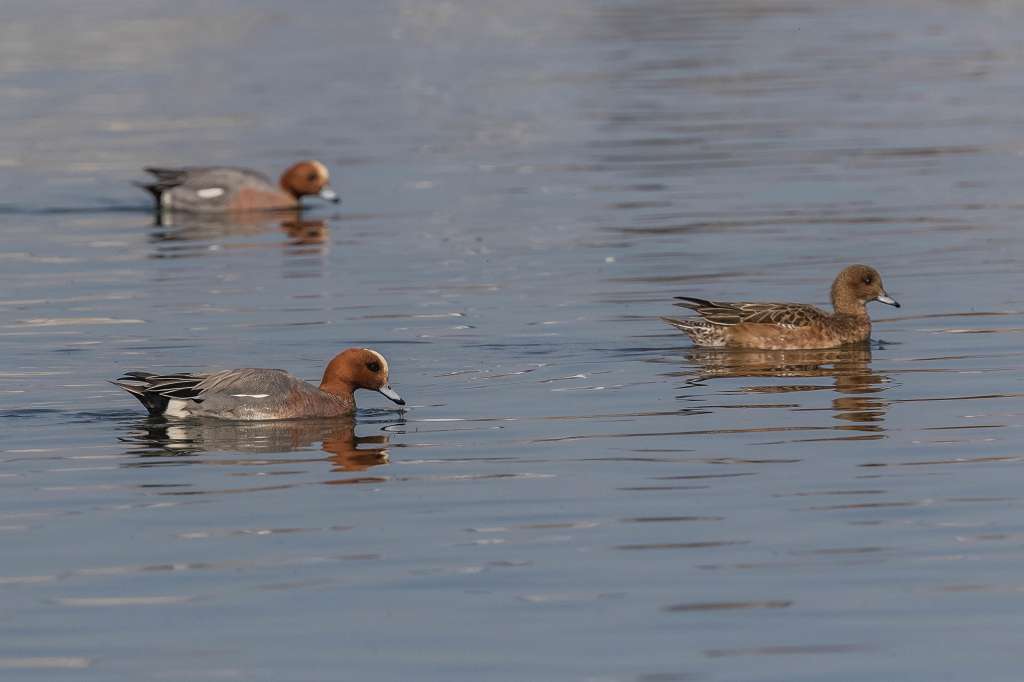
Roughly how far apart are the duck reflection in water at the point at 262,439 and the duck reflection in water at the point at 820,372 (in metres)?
2.89

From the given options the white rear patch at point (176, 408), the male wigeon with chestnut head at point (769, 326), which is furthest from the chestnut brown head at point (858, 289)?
the white rear patch at point (176, 408)

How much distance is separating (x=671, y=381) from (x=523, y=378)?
3.50 feet

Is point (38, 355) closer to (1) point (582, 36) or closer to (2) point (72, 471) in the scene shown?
(2) point (72, 471)

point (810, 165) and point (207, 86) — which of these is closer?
point (810, 165)

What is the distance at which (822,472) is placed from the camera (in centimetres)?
1172

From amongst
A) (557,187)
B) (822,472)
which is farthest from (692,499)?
(557,187)

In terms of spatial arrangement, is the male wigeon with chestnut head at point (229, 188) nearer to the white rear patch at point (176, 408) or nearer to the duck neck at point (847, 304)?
the duck neck at point (847, 304)

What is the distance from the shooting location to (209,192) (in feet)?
91.4

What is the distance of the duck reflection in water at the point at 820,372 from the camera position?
13742 millimetres

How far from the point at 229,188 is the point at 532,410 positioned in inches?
583

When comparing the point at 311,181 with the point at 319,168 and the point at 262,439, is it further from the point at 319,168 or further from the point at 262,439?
the point at 262,439

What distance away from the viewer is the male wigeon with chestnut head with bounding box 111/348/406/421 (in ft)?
44.7

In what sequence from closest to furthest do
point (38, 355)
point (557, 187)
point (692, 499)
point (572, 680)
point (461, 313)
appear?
point (572, 680), point (692, 499), point (38, 355), point (461, 313), point (557, 187)

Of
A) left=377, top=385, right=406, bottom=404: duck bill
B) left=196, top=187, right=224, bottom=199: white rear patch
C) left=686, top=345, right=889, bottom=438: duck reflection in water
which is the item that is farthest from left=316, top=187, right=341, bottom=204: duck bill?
left=377, top=385, right=406, bottom=404: duck bill
